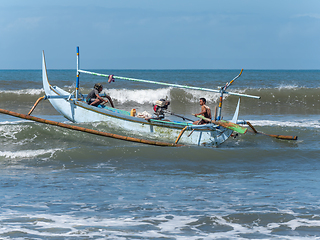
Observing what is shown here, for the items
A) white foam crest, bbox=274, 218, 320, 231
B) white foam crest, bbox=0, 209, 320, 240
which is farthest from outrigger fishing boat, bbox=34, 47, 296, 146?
white foam crest, bbox=0, 209, 320, 240

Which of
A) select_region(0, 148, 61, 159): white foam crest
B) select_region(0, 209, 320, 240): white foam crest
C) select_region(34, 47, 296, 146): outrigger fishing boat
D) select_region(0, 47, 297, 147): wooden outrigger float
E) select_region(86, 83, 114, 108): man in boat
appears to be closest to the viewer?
select_region(0, 209, 320, 240): white foam crest

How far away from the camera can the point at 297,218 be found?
5.42 metres

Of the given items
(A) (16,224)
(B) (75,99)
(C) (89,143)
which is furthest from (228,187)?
(B) (75,99)

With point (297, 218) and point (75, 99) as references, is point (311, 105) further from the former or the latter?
point (297, 218)

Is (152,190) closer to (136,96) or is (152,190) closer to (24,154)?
(24,154)

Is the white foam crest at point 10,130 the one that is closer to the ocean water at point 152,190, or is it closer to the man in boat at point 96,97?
the ocean water at point 152,190

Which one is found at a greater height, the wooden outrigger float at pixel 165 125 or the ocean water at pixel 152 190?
the wooden outrigger float at pixel 165 125

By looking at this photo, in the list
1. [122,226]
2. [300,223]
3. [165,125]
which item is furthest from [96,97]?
[300,223]

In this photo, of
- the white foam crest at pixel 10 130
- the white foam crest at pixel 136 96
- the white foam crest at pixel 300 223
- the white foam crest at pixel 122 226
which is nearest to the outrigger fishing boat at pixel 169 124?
the white foam crest at pixel 10 130

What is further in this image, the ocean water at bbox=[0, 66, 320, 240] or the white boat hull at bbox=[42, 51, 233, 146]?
the white boat hull at bbox=[42, 51, 233, 146]

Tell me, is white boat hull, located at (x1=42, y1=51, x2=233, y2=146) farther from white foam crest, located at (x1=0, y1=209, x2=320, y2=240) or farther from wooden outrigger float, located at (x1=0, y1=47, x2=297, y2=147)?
white foam crest, located at (x1=0, y1=209, x2=320, y2=240)

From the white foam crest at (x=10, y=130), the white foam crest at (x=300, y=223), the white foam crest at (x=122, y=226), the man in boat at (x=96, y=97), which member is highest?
the man in boat at (x=96, y=97)

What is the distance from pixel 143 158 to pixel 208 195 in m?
3.36

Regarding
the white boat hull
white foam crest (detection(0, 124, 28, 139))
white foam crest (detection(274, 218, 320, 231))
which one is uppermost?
the white boat hull
